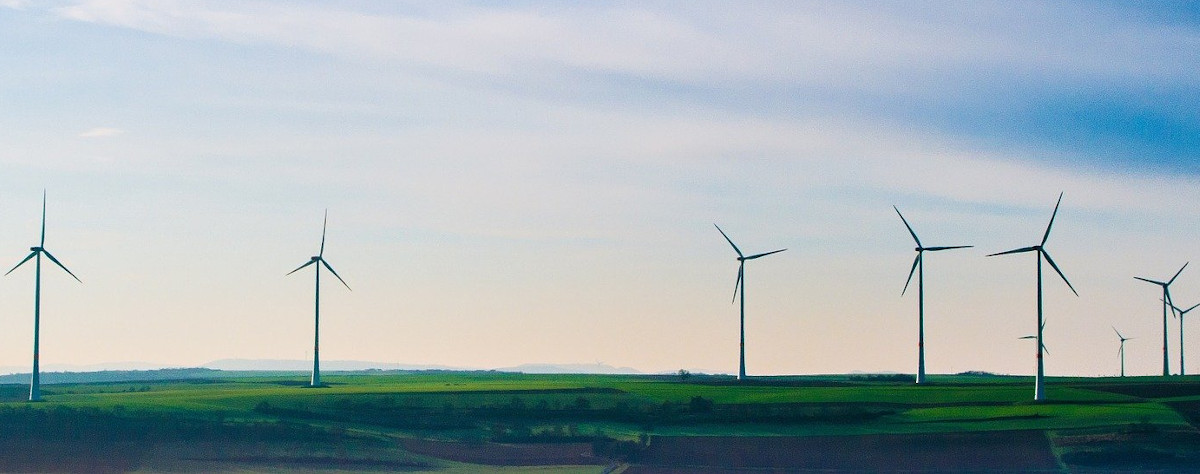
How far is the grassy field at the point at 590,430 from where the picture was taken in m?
89.3

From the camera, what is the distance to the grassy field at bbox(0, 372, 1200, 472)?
293ft

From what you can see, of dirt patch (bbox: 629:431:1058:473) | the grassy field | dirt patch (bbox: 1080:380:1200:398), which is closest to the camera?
dirt patch (bbox: 629:431:1058:473)

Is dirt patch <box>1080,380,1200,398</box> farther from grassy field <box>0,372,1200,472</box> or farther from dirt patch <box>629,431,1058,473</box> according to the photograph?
dirt patch <box>629,431,1058,473</box>

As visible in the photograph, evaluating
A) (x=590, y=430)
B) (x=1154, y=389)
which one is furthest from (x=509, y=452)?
(x=1154, y=389)

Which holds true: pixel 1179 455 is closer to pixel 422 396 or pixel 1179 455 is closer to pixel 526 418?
pixel 526 418

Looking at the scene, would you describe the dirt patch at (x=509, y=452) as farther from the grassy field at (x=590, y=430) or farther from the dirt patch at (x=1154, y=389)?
the dirt patch at (x=1154, y=389)

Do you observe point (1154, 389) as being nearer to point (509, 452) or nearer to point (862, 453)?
point (862, 453)

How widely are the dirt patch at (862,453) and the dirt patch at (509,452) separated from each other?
3750 mm

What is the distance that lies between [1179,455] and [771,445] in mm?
22139

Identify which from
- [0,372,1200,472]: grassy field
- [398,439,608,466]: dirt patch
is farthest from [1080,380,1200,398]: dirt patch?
[398,439,608,466]: dirt patch

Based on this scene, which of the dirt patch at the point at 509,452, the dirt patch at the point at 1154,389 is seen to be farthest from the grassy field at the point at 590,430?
the dirt patch at the point at 1154,389

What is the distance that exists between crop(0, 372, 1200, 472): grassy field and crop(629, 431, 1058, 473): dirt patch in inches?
7.0

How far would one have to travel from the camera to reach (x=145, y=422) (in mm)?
102312

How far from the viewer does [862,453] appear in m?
91.9
